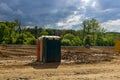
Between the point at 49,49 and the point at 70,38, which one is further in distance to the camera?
the point at 70,38

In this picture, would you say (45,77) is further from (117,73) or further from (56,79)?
(117,73)

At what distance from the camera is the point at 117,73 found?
14.9 metres

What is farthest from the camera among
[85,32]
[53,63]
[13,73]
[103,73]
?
[85,32]

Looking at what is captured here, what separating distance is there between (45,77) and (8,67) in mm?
3069

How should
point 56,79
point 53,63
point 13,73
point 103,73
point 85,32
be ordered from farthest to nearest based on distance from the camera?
1. point 85,32
2. point 53,63
3. point 103,73
4. point 13,73
5. point 56,79

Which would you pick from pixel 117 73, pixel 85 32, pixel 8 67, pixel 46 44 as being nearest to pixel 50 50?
pixel 46 44

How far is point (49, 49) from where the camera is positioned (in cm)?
1812

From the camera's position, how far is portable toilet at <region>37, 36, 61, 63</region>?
18.0 meters

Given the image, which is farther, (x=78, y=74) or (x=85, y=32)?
(x=85, y=32)

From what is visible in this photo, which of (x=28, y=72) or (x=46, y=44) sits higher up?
(x=46, y=44)

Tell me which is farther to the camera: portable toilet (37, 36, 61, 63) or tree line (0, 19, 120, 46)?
tree line (0, 19, 120, 46)

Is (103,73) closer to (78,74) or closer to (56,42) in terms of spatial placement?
(78,74)

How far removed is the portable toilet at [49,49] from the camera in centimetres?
1798

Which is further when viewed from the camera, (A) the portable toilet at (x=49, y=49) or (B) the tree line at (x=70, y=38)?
(B) the tree line at (x=70, y=38)
